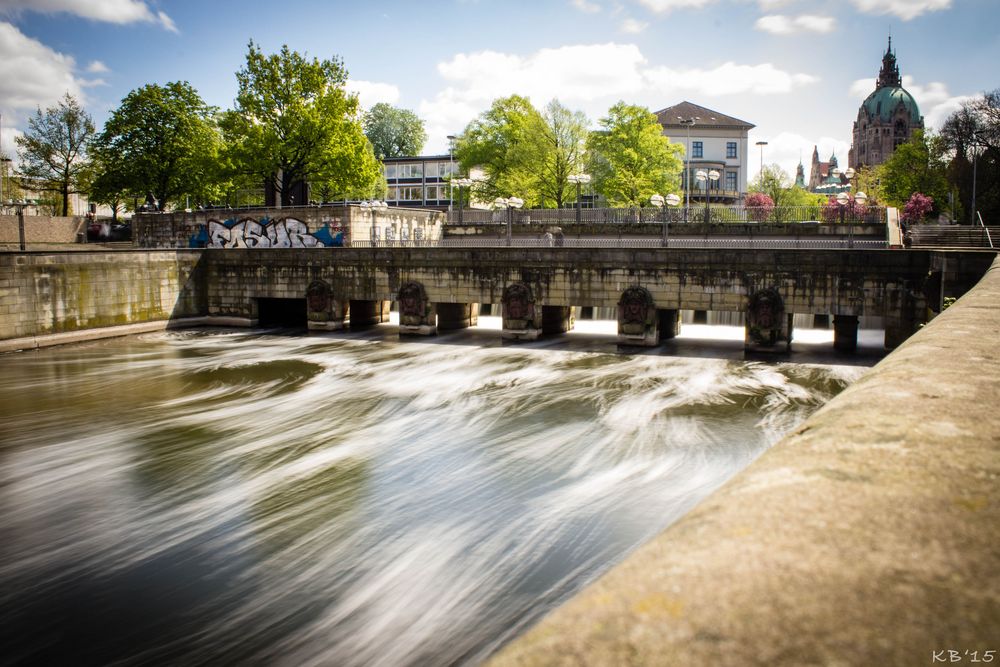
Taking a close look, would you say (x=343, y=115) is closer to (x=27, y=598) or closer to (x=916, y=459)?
(x=27, y=598)

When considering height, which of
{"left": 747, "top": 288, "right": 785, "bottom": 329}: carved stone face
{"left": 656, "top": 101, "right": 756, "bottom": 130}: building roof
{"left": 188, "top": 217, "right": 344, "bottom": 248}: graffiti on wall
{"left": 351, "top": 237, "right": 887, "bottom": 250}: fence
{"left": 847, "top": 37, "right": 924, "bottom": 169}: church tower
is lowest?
{"left": 747, "top": 288, "right": 785, "bottom": 329}: carved stone face

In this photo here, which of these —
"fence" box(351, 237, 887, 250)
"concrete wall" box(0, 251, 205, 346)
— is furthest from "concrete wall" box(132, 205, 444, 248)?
"concrete wall" box(0, 251, 205, 346)

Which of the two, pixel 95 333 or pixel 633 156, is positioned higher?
pixel 633 156

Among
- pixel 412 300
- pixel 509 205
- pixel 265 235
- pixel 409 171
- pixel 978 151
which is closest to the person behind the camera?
pixel 412 300

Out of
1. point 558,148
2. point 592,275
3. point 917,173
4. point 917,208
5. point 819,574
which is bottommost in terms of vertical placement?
point 819,574

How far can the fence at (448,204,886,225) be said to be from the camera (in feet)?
126

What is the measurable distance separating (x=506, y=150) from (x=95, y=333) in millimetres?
40720

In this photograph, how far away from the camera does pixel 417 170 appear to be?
9806cm

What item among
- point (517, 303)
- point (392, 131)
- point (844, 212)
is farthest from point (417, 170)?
point (517, 303)

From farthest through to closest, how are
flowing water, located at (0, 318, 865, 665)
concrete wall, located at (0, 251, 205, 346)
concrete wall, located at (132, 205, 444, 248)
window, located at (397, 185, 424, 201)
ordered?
window, located at (397, 185, 424, 201)
concrete wall, located at (132, 205, 444, 248)
concrete wall, located at (0, 251, 205, 346)
flowing water, located at (0, 318, 865, 665)

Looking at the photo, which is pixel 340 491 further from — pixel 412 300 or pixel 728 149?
pixel 728 149

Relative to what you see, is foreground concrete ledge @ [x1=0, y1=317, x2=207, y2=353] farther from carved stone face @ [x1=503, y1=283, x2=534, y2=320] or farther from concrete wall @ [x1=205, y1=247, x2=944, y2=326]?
carved stone face @ [x1=503, y1=283, x2=534, y2=320]

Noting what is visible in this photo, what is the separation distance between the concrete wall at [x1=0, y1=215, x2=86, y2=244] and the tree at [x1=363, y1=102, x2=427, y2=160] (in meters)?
75.2

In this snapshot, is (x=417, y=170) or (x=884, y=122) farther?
(x=884, y=122)
